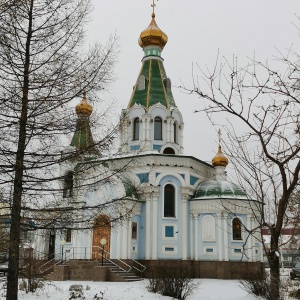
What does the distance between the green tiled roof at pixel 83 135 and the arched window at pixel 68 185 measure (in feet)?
1.96

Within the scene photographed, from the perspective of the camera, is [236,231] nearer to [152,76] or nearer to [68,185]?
[152,76]

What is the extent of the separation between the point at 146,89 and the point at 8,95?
20536 millimetres

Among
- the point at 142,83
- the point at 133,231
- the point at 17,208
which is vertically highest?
the point at 142,83

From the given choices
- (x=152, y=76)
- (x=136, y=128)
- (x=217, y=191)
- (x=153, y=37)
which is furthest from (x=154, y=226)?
(x=153, y=37)

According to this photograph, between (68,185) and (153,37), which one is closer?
(68,185)

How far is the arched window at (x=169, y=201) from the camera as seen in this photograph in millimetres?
24719

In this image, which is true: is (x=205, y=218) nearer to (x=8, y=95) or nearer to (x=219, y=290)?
(x=219, y=290)

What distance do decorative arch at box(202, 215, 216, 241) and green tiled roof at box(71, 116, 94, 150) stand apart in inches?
669

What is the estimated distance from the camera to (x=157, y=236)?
23938 mm

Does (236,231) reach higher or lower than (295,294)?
higher

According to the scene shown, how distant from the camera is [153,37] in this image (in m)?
29.8

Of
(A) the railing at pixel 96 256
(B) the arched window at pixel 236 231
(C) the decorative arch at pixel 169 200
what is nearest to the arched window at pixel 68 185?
(A) the railing at pixel 96 256

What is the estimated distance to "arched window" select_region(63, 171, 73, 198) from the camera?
350 inches

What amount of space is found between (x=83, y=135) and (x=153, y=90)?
2001cm
